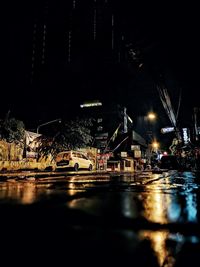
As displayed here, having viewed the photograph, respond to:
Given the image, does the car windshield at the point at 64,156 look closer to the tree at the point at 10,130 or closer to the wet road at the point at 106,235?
the tree at the point at 10,130

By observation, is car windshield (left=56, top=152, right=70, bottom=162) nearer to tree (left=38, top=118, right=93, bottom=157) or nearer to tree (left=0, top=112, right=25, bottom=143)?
tree (left=0, top=112, right=25, bottom=143)

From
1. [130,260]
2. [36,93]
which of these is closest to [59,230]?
[130,260]

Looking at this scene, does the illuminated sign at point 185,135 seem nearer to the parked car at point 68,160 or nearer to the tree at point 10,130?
the parked car at point 68,160

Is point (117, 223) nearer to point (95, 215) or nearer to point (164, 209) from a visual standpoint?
point (95, 215)

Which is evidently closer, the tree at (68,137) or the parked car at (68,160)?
the parked car at (68,160)

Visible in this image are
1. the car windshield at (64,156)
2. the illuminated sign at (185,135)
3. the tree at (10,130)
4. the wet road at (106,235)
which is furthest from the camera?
the illuminated sign at (185,135)

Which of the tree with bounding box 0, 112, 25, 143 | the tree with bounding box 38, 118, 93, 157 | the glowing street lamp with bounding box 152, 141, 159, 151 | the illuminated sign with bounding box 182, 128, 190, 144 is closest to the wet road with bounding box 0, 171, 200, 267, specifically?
the tree with bounding box 0, 112, 25, 143

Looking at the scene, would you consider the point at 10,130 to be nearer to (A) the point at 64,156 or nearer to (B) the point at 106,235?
(A) the point at 64,156

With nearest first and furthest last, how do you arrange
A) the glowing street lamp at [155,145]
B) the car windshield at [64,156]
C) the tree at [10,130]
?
the car windshield at [64,156] → the tree at [10,130] → the glowing street lamp at [155,145]

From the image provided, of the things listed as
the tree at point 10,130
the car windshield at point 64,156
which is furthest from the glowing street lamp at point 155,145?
the car windshield at point 64,156

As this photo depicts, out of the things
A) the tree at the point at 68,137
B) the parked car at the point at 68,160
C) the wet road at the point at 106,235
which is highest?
the tree at the point at 68,137

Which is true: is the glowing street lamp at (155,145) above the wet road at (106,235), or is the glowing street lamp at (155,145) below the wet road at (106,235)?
above

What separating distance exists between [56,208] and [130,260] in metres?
1.69

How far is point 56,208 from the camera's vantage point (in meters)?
2.74
